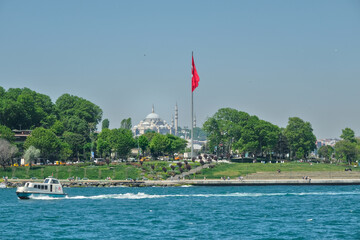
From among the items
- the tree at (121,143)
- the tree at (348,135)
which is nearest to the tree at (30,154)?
the tree at (121,143)

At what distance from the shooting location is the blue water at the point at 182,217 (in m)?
48.6

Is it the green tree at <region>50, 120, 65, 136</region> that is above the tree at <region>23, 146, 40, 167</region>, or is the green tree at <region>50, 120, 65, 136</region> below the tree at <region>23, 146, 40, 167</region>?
above

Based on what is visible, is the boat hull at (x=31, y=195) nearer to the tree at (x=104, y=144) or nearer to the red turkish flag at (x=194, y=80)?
the red turkish flag at (x=194, y=80)

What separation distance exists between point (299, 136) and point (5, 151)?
75315mm

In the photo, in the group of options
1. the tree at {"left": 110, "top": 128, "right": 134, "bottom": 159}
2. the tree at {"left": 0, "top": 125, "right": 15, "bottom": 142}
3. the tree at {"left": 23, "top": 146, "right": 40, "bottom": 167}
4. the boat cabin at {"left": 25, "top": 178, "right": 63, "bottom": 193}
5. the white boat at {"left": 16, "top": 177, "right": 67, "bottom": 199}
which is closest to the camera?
the white boat at {"left": 16, "top": 177, "right": 67, "bottom": 199}

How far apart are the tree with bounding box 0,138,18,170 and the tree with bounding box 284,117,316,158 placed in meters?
70.1

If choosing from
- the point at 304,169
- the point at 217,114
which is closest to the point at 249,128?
the point at 217,114

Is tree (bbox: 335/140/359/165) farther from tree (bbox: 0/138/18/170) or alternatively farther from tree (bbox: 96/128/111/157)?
tree (bbox: 0/138/18/170)

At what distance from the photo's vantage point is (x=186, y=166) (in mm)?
121625

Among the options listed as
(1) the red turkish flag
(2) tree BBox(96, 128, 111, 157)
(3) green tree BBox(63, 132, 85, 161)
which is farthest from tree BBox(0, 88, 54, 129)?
(1) the red turkish flag

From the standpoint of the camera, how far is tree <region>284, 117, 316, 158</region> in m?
158

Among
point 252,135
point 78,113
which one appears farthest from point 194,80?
point 78,113

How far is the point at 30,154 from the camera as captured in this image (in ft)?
396

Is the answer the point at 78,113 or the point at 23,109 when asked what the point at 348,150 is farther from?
the point at 23,109
